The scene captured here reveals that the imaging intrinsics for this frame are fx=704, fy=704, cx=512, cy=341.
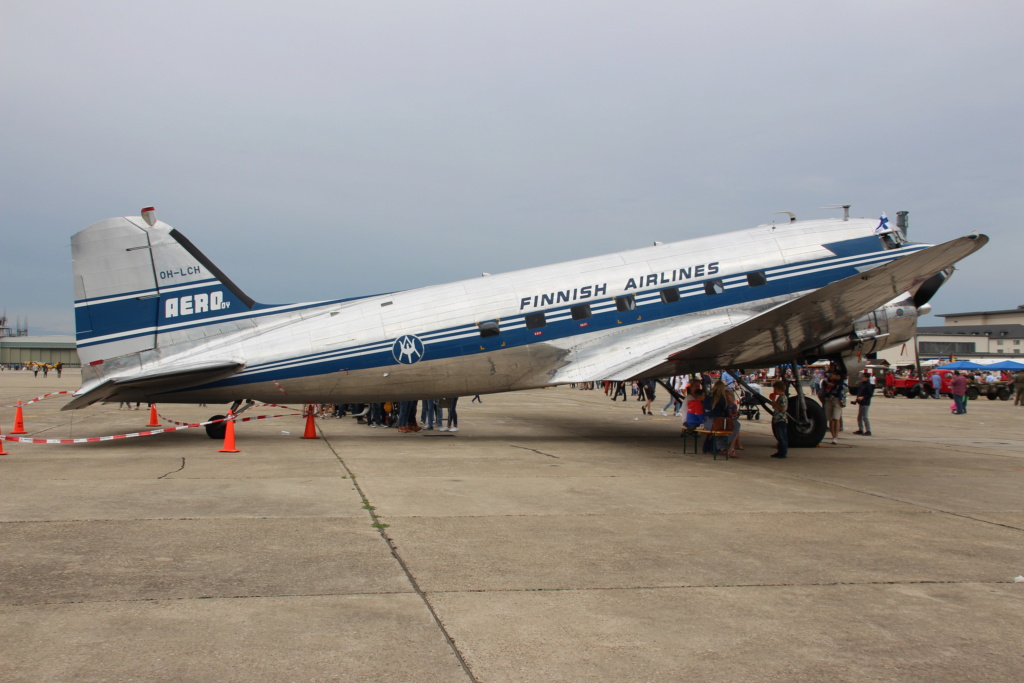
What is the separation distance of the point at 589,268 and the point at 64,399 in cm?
2896

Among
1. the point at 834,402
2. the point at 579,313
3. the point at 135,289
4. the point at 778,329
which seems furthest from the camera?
the point at 834,402

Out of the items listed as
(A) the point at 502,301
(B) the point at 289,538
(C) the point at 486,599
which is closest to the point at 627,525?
(C) the point at 486,599

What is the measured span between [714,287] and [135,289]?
1191 cm

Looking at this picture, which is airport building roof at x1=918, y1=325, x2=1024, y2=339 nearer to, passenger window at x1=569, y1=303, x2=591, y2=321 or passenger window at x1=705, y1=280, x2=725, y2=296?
passenger window at x1=705, y1=280, x2=725, y2=296

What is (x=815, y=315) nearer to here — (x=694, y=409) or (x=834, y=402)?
(x=694, y=409)

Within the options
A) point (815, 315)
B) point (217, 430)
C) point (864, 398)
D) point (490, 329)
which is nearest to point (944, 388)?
point (864, 398)

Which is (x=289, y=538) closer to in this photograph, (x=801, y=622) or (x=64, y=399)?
(x=801, y=622)

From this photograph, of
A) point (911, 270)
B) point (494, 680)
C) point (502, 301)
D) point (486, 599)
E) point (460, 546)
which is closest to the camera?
point (494, 680)

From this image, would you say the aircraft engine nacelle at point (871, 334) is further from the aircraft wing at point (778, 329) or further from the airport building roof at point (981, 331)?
the airport building roof at point (981, 331)

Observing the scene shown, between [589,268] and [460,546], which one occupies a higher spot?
[589,268]

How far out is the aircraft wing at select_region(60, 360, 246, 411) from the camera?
13203 mm

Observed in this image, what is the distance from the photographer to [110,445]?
1406cm

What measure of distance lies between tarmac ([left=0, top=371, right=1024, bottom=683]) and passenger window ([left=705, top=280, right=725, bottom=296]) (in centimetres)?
460

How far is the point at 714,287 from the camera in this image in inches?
593
